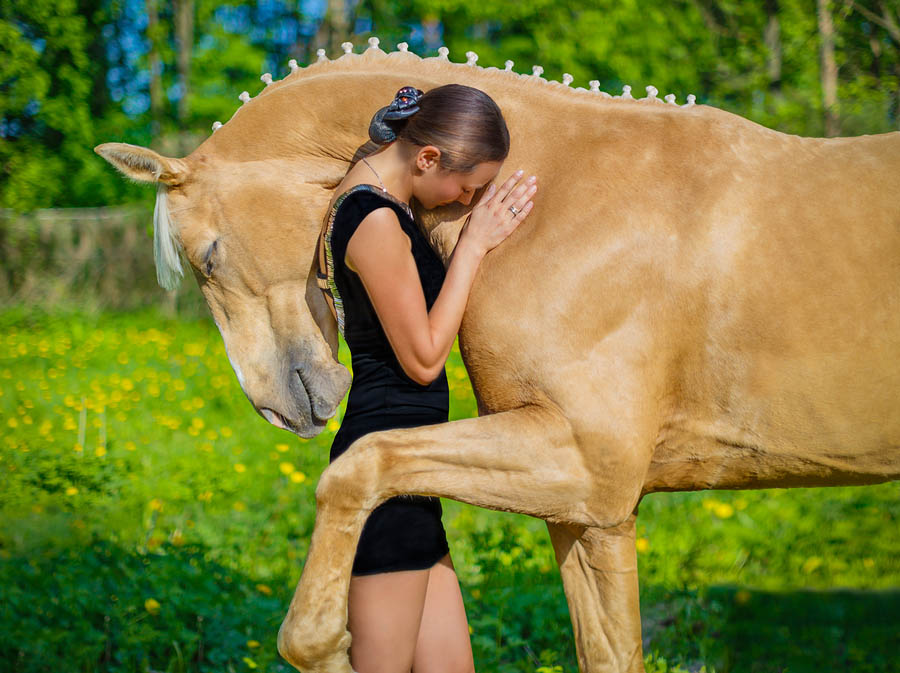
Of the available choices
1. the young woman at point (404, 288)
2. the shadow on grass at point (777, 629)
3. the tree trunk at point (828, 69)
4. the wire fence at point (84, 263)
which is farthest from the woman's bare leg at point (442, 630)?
the wire fence at point (84, 263)

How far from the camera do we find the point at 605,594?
272 cm

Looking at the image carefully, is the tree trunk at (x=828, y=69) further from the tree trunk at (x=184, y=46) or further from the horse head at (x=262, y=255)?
the tree trunk at (x=184, y=46)

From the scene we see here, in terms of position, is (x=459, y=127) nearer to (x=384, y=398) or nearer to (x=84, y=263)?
(x=384, y=398)

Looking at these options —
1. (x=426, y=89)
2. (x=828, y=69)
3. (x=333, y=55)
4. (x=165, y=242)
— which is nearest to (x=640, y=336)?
(x=426, y=89)

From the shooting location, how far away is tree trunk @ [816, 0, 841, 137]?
343 inches

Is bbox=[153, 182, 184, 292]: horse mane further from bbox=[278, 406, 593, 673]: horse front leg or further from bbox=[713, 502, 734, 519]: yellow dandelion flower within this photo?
bbox=[713, 502, 734, 519]: yellow dandelion flower

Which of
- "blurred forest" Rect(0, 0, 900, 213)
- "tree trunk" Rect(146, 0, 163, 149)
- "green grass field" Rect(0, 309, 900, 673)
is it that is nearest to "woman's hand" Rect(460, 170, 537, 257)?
"green grass field" Rect(0, 309, 900, 673)

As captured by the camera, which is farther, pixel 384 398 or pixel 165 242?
pixel 165 242

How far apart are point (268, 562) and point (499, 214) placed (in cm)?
300

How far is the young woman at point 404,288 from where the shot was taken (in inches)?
91.9

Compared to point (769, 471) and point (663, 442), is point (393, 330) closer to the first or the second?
point (663, 442)

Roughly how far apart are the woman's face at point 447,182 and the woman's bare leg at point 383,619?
3.50 ft

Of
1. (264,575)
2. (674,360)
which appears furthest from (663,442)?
(264,575)

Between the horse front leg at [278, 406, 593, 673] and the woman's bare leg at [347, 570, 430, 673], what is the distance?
10 centimetres
